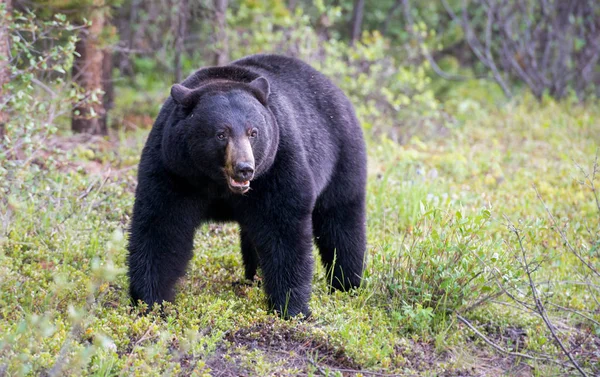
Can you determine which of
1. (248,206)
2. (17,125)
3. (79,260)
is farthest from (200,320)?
(17,125)

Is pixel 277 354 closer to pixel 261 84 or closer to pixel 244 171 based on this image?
pixel 244 171

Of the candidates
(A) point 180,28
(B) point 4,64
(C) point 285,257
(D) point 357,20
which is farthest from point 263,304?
(D) point 357,20

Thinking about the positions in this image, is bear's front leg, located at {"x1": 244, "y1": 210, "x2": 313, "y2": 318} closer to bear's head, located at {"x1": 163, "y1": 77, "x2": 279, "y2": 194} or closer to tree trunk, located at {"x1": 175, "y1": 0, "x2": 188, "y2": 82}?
bear's head, located at {"x1": 163, "y1": 77, "x2": 279, "y2": 194}

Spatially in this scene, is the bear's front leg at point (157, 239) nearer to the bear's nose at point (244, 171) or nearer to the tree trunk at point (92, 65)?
the bear's nose at point (244, 171)

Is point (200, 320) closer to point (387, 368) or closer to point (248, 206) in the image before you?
point (248, 206)

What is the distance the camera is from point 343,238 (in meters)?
5.25

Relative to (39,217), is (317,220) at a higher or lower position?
higher

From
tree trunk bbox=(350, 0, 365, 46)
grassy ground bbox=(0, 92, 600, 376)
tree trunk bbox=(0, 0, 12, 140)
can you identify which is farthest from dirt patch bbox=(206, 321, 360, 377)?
tree trunk bbox=(350, 0, 365, 46)

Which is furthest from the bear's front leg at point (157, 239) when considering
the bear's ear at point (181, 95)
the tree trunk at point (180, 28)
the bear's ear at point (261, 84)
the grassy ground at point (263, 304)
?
the tree trunk at point (180, 28)

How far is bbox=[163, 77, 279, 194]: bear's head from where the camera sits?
13.5ft

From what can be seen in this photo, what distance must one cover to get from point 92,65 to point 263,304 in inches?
184

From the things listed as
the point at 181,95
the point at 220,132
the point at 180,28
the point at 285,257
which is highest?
the point at 181,95

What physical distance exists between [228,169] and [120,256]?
1760 millimetres

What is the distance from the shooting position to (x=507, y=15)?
13.1 meters
